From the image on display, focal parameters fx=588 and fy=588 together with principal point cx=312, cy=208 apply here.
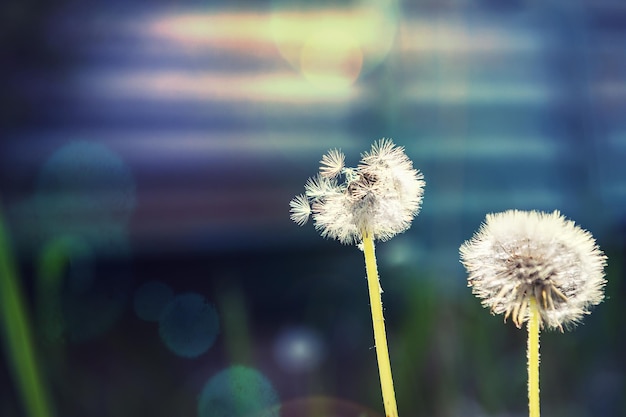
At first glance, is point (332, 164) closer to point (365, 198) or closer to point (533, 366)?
point (365, 198)

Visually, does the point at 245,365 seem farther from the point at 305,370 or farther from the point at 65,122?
the point at 65,122

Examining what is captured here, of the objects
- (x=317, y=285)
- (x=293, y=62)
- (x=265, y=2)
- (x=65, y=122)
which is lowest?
(x=317, y=285)

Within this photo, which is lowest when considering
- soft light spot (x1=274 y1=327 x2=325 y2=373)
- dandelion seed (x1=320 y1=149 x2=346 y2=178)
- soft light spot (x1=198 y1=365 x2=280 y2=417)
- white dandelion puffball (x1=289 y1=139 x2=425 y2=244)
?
soft light spot (x1=198 y1=365 x2=280 y2=417)

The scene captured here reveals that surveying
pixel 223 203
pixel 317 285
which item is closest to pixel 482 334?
pixel 317 285

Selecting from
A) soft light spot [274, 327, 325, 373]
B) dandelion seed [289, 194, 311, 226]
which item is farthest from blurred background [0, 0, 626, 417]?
dandelion seed [289, 194, 311, 226]

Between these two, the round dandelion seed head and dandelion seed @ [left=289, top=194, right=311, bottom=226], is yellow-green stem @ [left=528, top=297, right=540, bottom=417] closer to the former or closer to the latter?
the round dandelion seed head

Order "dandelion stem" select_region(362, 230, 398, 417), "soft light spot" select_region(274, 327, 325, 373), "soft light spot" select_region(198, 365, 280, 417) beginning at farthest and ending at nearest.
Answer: "soft light spot" select_region(274, 327, 325, 373)
"soft light spot" select_region(198, 365, 280, 417)
"dandelion stem" select_region(362, 230, 398, 417)

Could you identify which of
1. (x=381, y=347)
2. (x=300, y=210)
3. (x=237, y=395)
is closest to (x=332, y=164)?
(x=300, y=210)
